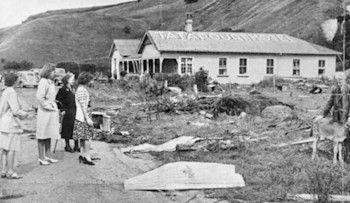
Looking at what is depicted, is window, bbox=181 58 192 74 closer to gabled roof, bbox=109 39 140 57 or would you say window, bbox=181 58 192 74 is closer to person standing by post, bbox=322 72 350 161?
gabled roof, bbox=109 39 140 57

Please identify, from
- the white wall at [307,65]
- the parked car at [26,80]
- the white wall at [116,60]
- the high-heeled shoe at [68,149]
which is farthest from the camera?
the white wall at [116,60]

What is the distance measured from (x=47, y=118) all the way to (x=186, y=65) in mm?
25961

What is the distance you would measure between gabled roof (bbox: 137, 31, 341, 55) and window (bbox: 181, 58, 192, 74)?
774 millimetres

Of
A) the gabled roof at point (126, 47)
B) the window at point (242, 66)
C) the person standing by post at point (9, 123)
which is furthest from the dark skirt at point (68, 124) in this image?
the gabled roof at point (126, 47)

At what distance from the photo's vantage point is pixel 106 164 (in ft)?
29.4

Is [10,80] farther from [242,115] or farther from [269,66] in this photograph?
[269,66]

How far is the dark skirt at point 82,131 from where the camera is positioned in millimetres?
8680

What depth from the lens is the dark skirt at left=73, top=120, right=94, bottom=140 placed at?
8680 millimetres

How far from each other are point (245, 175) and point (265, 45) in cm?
2988

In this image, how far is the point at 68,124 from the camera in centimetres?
1018

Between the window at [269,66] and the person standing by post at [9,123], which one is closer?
the person standing by post at [9,123]

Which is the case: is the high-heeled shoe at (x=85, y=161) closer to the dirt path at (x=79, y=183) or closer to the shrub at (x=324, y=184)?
the dirt path at (x=79, y=183)

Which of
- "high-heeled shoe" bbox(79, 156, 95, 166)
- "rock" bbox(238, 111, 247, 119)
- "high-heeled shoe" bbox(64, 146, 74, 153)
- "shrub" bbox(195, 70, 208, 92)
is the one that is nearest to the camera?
"high-heeled shoe" bbox(79, 156, 95, 166)

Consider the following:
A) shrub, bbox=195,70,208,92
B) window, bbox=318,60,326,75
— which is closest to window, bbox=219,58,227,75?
window, bbox=318,60,326,75
